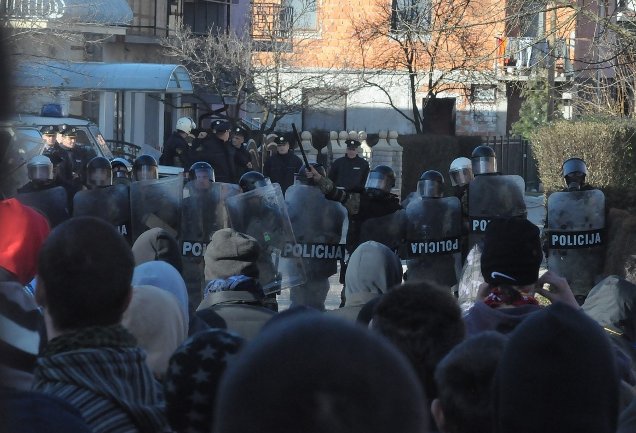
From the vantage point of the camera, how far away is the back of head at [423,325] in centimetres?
326

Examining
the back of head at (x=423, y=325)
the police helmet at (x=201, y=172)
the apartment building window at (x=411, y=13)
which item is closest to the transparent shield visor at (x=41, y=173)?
the police helmet at (x=201, y=172)

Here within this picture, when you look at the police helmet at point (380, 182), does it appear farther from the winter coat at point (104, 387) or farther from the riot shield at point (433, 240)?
the winter coat at point (104, 387)

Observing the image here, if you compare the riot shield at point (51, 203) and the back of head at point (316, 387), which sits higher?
the back of head at point (316, 387)

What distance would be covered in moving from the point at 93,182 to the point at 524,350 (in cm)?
706

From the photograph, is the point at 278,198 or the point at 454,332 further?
the point at 278,198

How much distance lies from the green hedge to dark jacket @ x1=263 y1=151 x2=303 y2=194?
3.44 m

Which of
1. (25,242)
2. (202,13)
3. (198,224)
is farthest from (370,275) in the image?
(202,13)

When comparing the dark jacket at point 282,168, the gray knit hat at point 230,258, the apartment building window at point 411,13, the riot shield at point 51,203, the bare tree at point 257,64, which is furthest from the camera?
the bare tree at point 257,64

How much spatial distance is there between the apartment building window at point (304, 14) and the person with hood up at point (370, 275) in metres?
29.9

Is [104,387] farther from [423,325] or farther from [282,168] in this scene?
[282,168]

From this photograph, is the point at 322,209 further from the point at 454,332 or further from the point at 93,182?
the point at 454,332

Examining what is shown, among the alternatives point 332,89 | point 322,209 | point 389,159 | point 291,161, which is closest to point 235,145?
point 291,161

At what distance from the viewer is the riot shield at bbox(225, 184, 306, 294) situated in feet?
28.0

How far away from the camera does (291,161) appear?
15812mm
